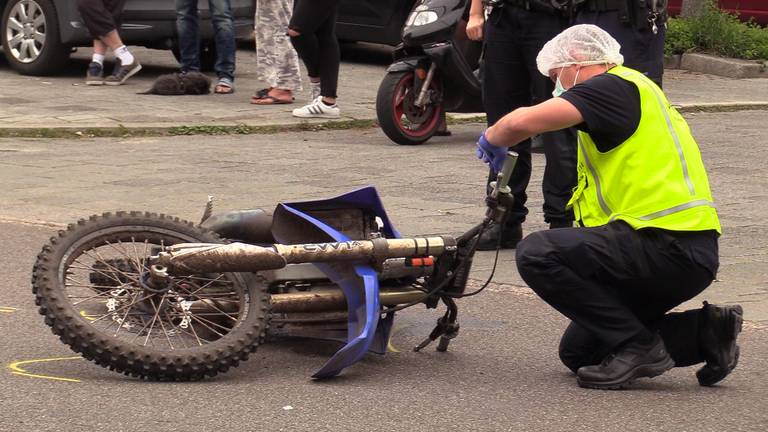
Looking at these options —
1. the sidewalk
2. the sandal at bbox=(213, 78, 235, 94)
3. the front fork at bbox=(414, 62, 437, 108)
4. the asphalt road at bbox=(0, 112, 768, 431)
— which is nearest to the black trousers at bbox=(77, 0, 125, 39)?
the sidewalk

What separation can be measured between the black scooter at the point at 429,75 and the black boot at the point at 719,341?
5.23 metres

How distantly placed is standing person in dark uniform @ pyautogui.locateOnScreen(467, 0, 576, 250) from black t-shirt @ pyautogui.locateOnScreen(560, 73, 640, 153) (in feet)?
6.45

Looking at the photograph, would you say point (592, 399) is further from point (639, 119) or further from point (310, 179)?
point (310, 179)

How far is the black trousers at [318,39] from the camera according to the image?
10.6 metres

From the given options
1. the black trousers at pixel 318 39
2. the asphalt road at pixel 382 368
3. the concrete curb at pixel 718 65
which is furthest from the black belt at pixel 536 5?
the concrete curb at pixel 718 65

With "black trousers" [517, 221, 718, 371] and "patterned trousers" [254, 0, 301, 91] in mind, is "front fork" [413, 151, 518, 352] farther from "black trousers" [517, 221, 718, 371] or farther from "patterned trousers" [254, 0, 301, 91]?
"patterned trousers" [254, 0, 301, 91]

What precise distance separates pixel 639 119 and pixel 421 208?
325cm

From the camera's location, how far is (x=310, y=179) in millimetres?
8703

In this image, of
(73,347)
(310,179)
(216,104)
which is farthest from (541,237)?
(216,104)

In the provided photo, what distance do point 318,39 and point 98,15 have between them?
211cm

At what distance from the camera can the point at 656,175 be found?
4.70m

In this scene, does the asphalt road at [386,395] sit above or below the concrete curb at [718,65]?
above

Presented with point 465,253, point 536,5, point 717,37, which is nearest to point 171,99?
point 536,5

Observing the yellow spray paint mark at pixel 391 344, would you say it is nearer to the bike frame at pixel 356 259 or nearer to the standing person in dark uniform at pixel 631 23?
the bike frame at pixel 356 259
